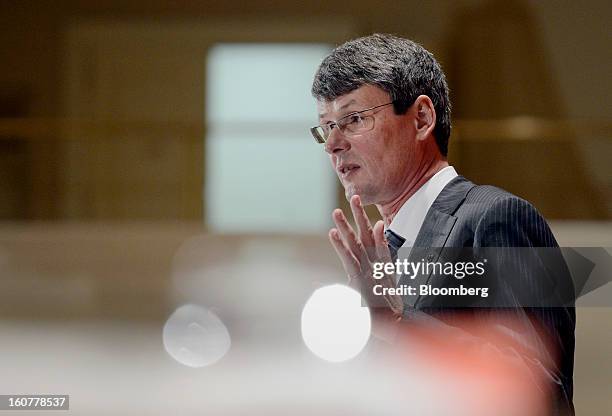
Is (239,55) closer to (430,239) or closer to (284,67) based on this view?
(284,67)

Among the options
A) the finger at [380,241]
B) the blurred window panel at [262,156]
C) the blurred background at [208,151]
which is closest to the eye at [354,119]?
the finger at [380,241]

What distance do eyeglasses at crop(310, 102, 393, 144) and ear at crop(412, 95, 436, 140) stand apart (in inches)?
1.5

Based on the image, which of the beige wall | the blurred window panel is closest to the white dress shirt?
the blurred window panel

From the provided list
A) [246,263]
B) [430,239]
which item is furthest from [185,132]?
[430,239]

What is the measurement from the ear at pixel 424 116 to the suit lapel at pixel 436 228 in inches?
3.0

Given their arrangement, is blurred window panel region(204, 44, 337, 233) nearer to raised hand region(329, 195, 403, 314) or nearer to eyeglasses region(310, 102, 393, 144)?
eyeglasses region(310, 102, 393, 144)

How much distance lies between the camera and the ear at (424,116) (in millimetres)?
1028

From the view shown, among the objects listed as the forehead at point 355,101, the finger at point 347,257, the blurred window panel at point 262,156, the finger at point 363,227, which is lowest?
the finger at point 347,257

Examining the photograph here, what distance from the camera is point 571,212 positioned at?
4281 mm

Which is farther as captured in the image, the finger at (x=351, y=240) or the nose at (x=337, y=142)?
the nose at (x=337, y=142)

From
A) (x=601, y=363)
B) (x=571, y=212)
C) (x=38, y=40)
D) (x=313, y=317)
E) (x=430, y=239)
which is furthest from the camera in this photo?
(x=38, y=40)

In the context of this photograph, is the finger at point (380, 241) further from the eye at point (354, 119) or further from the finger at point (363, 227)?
the eye at point (354, 119)

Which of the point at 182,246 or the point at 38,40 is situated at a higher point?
the point at 38,40

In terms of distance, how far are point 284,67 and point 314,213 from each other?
3.11 feet
